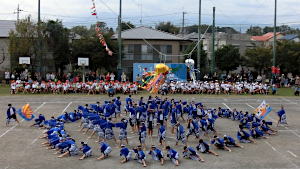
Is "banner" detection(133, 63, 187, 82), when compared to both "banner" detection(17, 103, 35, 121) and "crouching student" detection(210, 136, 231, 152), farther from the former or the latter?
"crouching student" detection(210, 136, 231, 152)

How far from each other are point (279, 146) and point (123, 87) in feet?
54.5

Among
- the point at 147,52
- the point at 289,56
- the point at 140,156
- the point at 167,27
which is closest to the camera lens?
the point at 140,156

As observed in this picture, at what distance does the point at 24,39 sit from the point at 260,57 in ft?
87.6

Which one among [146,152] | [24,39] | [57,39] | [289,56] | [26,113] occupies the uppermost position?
[57,39]

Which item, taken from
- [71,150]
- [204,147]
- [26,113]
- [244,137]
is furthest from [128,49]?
[71,150]

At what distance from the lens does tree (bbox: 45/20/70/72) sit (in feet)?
130

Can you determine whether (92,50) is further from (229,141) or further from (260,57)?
(229,141)

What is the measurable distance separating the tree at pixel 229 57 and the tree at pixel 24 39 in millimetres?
22978

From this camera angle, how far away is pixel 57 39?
39906mm

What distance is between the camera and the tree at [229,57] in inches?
1870

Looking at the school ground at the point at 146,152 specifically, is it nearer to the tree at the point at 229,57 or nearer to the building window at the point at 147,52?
the building window at the point at 147,52

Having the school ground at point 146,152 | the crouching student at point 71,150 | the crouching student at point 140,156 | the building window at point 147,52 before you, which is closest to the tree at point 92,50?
the building window at point 147,52

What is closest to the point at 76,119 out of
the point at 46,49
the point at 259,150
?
the point at 259,150

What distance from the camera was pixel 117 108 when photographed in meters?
20.0
